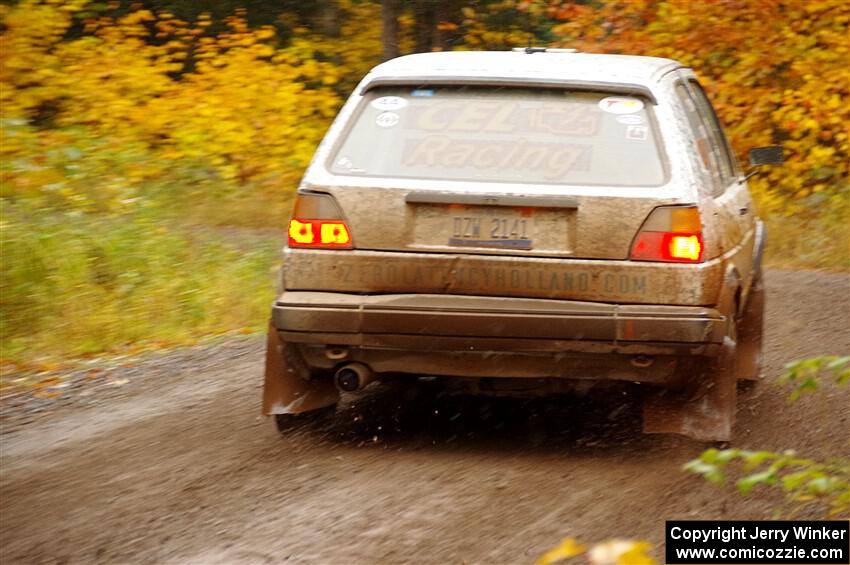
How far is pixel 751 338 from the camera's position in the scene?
24.5 ft

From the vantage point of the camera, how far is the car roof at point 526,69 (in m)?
5.65

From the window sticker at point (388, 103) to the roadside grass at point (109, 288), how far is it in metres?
A: 3.31

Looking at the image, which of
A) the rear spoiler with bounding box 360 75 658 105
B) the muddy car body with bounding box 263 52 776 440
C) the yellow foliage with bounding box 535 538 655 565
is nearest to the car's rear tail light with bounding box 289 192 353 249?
the muddy car body with bounding box 263 52 776 440

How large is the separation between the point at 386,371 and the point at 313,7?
16.9 metres

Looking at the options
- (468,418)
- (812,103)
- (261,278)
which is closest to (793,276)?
(812,103)

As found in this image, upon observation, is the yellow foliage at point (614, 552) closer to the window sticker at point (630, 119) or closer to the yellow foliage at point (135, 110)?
the window sticker at point (630, 119)

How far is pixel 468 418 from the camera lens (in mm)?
6566

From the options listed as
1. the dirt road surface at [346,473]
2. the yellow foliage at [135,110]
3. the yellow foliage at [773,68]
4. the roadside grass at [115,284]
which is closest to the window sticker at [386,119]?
the dirt road surface at [346,473]

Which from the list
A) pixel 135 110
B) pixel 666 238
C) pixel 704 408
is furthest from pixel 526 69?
pixel 135 110

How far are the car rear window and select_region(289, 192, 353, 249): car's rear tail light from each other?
17 centimetres

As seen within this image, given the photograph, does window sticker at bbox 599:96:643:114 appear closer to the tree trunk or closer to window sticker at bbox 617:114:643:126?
window sticker at bbox 617:114:643:126

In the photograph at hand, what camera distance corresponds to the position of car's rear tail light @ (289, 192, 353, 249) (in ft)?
17.9

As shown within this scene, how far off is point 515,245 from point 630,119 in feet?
2.60

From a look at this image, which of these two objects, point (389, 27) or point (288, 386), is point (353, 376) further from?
point (389, 27)
